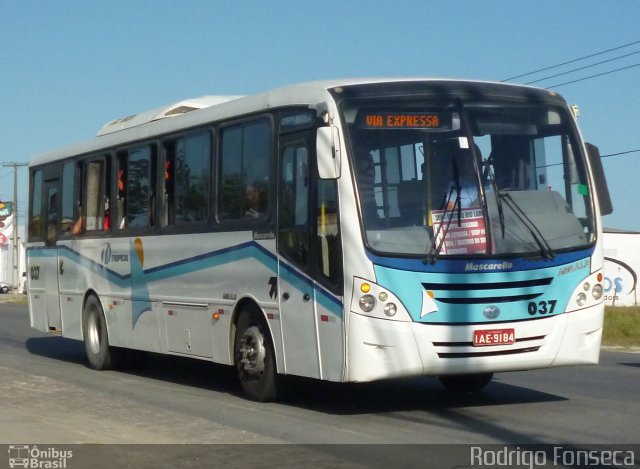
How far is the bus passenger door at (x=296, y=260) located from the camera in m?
11.2

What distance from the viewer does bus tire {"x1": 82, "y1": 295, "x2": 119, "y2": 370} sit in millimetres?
16766

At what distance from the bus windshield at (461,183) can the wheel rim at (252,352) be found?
89.8 inches

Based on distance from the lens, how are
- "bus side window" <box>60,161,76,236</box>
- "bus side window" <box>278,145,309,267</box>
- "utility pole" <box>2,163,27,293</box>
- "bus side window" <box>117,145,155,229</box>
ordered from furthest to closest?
"utility pole" <box>2,163,27,293</box> → "bus side window" <box>60,161,76,236</box> → "bus side window" <box>117,145,155,229</box> → "bus side window" <box>278,145,309,267</box>

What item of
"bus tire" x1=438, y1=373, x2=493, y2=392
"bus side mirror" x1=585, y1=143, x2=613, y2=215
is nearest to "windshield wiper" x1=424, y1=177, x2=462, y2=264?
"bus side mirror" x1=585, y1=143, x2=613, y2=215

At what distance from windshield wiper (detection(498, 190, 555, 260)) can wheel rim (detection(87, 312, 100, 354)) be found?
7.98 metres

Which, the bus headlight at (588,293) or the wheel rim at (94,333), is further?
the wheel rim at (94,333)

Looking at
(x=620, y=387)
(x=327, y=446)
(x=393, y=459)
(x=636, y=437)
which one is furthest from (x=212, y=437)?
(x=620, y=387)

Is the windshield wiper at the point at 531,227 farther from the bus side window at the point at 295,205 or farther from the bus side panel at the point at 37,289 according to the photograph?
the bus side panel at the point at 37,289

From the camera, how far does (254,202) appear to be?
1241 centimetres

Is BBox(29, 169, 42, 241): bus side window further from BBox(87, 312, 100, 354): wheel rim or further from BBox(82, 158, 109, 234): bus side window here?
BBox(87, 312, 100, 354): wheel rim

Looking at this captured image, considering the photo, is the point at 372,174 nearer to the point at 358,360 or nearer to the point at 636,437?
the point at 358,360

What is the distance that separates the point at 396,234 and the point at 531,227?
141 centimetres

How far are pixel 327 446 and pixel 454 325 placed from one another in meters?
1.91

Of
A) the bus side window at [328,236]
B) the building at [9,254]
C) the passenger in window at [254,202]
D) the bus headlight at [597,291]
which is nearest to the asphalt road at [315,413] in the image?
the bus headlight at [597,291]
